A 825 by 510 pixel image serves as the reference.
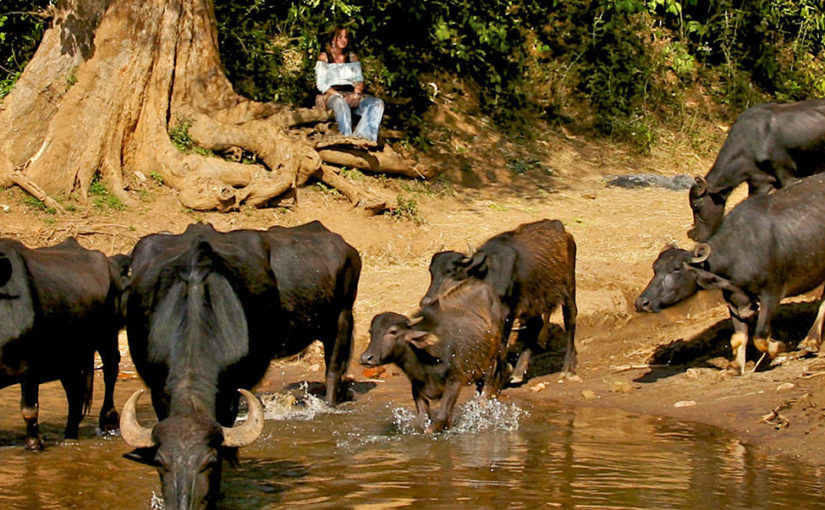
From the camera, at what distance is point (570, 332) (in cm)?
1169

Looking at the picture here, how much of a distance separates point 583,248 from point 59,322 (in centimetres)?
804

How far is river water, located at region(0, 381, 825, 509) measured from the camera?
23.9ft

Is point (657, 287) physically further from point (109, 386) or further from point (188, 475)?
point (188, 475)

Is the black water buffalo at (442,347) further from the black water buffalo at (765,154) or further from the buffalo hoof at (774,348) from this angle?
the black water buffalo at (765,154)

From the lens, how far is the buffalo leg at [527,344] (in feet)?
37.6

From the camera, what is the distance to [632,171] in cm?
1923

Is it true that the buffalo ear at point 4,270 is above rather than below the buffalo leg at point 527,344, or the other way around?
above

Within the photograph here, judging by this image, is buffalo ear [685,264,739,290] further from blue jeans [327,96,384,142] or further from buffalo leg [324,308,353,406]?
blue jeans [327,96,384,142]

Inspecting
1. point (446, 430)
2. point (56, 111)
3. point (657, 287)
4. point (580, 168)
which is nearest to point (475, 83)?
point (580, 168)

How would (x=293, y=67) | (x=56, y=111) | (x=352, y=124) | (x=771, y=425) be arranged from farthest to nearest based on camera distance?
(x=293, y=67) < (x=352, y=124) < (x=56, y=111) < (x=771, y=425)

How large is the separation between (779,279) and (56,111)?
9355 mm

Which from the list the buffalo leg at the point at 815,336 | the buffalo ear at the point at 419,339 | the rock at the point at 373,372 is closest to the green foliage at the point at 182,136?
the rock at the point at 373,372

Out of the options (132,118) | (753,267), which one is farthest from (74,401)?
(132,118)

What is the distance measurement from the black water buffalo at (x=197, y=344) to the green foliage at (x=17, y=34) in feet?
30.5
